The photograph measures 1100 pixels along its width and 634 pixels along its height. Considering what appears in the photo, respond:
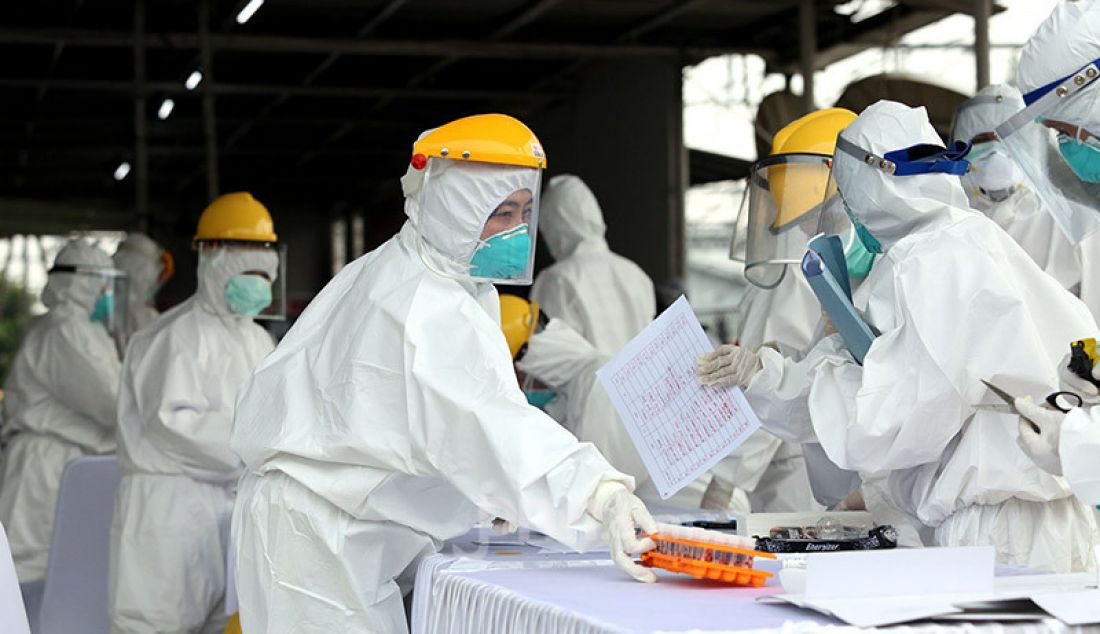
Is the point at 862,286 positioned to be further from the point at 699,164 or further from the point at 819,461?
the point at 699,164

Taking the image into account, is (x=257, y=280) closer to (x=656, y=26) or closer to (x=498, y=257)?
(x=498, y=257)

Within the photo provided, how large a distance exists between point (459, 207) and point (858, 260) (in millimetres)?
928

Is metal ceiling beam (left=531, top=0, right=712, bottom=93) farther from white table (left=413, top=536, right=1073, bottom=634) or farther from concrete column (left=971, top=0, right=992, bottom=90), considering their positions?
white table (left=413, top=536, right=1073, bottom=634)

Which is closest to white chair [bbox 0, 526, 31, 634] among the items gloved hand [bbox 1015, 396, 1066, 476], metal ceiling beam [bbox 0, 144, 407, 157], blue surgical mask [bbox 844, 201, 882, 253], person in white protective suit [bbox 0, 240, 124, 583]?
blue surgical mask [bbox 844, 201, 882, 253]

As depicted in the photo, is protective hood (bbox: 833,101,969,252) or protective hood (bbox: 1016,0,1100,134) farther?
protective hood (bbox: 833,101,969,252)

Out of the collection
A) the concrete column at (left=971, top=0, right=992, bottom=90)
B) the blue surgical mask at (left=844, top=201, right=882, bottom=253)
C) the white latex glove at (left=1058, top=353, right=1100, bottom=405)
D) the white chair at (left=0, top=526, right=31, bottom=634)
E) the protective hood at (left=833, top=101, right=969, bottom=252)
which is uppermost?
the concrete column at (left=971, top=0, right=992, bottom=90)

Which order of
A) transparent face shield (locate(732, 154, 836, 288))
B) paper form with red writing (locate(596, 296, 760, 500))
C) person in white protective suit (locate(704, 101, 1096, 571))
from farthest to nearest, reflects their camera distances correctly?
transparent face shield (locate(732, 154, 836, 288)) → paper form with red writing (locate(596, 296, 760, 500)) → person in white protective suit (locate(704, 101, 1096, 571))

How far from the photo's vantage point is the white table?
75.7 inches

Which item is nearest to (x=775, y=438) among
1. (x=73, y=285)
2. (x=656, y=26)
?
(x=73, y=285)

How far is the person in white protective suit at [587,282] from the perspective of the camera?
22.4 ft

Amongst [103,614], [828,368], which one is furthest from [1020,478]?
[103,614]

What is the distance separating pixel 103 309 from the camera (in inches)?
285

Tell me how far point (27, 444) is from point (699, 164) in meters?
8.09

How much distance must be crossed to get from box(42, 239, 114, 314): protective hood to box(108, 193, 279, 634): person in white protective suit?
1.75 m
